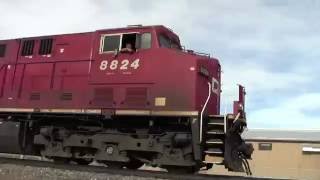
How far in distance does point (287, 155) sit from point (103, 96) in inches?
1048

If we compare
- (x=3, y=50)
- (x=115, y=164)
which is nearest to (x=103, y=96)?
(x=115, y=164)

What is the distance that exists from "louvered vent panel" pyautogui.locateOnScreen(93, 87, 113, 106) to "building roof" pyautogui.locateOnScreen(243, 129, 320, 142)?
24.8 m

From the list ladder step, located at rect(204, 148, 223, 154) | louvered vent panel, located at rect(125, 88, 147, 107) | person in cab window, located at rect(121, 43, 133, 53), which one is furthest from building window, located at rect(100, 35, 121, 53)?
ladder step, located at rect(204, 148, 223, 154)

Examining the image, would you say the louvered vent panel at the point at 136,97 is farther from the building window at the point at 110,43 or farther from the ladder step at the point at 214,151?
the ladder step at the point at 214,151

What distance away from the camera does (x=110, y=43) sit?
1517cm

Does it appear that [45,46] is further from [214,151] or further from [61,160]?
[214,151]

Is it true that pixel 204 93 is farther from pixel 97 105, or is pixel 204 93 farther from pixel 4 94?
pixel 4 94

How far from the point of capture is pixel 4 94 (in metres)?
17.0

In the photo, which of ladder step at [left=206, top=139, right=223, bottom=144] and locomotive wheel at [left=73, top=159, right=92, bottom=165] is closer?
ladder step at [left=206, top=139, right=223, bottom=144]

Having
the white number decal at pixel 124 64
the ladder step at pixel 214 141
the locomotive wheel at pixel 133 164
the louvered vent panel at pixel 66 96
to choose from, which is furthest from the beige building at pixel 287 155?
the ladder step at pixel 214 141

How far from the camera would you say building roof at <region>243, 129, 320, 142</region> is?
38866 mm

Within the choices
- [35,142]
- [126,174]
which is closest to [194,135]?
[126,174]

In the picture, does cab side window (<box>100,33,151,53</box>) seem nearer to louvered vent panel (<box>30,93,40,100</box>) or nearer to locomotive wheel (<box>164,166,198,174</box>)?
louvered vent panel (<box>30,93,40,100</box>)

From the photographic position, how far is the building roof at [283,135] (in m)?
38.9
